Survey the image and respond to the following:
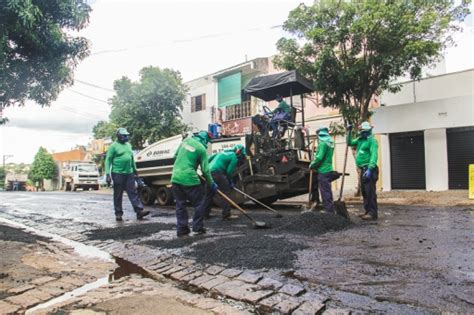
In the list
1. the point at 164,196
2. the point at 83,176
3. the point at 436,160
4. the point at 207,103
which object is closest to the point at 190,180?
the point at 164,196

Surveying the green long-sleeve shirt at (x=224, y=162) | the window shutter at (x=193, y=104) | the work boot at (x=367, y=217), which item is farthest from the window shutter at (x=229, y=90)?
the work boot at (x=367, y=217)

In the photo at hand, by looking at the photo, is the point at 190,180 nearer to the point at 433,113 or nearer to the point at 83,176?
the point at 433,113

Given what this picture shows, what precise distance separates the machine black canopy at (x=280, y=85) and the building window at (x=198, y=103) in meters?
15.9

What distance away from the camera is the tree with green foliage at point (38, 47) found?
546cm

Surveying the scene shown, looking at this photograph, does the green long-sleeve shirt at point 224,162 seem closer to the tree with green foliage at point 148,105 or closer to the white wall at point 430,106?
the white wall at point 430,106

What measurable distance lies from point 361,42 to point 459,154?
6.05 meters

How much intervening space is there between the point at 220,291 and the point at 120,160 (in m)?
5.41

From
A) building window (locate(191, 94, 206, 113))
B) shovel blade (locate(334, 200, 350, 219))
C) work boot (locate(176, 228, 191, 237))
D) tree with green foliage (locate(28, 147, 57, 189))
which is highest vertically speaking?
building window (locate(191, 94, 206, 113))

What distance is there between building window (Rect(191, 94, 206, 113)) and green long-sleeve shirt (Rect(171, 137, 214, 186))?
20.8 m

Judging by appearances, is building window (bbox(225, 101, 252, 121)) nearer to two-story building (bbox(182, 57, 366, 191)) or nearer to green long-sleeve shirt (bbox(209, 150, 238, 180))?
two-story building (bbox(182, 57, 366, 191))

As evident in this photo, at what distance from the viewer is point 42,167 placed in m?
47.1

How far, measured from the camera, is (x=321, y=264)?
385 cm

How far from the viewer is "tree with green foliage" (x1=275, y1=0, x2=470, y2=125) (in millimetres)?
11086

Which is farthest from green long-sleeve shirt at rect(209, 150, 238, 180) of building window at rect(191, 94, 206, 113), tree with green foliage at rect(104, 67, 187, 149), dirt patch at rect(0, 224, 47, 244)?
building window at rect(191, 94, 206, 113)
